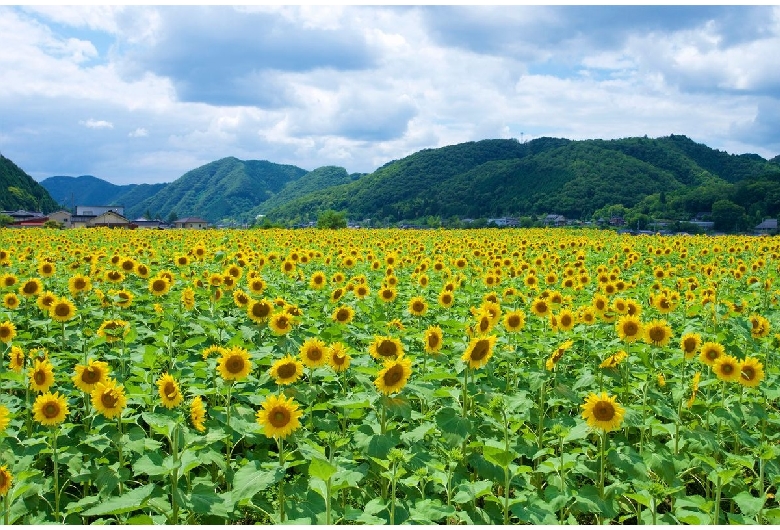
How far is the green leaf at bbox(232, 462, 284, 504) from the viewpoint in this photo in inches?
125

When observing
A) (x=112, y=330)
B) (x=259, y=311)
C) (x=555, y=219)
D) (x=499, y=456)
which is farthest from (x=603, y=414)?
(x=555, y=219)

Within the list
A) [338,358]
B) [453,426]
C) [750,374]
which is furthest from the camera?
[750,374]

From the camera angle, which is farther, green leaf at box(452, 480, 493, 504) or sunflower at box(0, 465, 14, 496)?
green leaf at box(452, 480, 493, 504)

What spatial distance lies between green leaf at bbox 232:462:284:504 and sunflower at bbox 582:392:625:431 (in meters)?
2.03

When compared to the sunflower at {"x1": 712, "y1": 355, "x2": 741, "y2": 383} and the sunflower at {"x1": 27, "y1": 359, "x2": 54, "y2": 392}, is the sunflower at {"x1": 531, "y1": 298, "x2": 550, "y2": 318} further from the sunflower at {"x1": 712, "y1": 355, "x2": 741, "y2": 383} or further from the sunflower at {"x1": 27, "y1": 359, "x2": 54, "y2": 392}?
the sunflower at {"x1": 27, "y1": 359, "x2": 54, "y2": 392}

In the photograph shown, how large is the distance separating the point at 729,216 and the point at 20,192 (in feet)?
355

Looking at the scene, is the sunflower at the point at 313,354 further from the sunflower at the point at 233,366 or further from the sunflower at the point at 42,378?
the sunflower at the point at 42,378

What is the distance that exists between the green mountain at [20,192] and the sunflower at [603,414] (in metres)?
106

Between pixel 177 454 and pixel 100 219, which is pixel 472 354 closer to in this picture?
pixel 177 454

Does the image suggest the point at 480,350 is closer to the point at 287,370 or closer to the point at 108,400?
Answer: the point at 287,370

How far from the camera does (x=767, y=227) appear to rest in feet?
164

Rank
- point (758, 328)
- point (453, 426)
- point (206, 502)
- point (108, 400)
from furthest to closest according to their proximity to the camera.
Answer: point (758, 328), point (453, 426), point (108, 400), point (206, 502)

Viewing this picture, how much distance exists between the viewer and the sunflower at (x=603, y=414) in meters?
3.83

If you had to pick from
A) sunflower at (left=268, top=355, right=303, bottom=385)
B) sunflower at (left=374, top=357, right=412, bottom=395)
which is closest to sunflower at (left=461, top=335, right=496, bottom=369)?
sunflower at (left=374, top=357, right=412, bottom=395)
